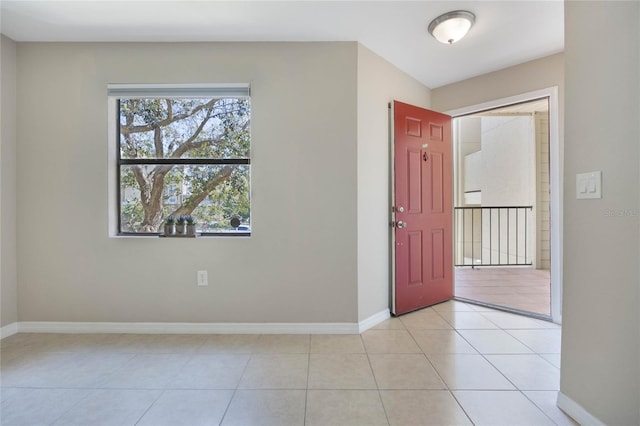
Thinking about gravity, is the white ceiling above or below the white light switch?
above

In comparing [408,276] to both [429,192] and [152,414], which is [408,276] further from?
[152,414]

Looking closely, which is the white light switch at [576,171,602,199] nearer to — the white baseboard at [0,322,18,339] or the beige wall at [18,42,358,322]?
the beige wall at [18,42,358,322]

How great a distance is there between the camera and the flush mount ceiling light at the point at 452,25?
1.96 meters

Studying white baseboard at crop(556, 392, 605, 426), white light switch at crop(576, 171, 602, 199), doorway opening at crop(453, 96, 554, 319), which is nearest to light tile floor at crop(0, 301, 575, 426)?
white baseboard at crop(556, 392, 605, 426)

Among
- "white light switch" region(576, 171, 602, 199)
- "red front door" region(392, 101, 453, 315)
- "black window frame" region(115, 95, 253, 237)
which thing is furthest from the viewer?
"red front door" region(392, 101, 453, 315)

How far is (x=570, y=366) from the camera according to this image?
54.7 inches

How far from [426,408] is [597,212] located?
4.07 ft

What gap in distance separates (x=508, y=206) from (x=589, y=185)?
4351 millimetres

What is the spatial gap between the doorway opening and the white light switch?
2.57 m

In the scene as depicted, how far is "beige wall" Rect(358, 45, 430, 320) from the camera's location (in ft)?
7.72

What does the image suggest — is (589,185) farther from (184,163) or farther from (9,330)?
(9,330)

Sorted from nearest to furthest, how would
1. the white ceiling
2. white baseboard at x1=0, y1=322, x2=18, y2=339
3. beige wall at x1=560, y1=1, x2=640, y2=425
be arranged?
beige wall at x1=560, y1=1, x2=640, y2=425, the white ceiling, white baseboard at x1=0, y1=322, x2=18, y2=339

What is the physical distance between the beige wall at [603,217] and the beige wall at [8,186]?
3842 millimetres

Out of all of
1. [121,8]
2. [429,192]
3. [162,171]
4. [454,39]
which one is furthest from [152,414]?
[454,39]
